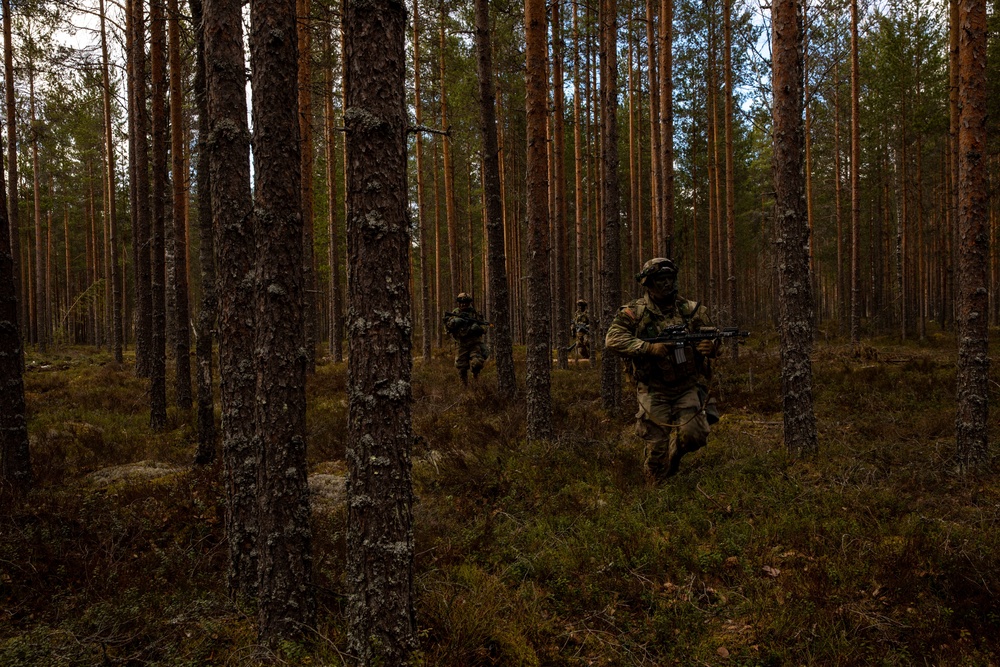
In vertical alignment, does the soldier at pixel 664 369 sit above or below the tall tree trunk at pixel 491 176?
below

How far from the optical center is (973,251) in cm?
573

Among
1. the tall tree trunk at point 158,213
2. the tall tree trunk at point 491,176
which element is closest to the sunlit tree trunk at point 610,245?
the tall tree trunk at point 491,176

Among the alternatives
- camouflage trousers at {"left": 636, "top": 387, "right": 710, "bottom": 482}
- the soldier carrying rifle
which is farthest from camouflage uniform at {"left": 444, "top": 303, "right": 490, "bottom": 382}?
camouflage trousers at {"left": 636, "top": 387, "right": 710, "bottom": 482}

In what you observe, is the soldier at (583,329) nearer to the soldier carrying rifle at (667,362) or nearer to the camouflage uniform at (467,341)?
the camouflage uniform at (467,341)

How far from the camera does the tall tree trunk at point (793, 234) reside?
6.50 meters

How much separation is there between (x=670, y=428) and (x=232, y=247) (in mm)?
4838

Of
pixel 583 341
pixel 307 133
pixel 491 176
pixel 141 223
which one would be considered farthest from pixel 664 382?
pixel 141 223

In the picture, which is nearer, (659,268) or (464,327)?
(659,268)

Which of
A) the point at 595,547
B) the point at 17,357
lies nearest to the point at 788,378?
the point at 595,547

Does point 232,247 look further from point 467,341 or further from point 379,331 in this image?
point 467,341

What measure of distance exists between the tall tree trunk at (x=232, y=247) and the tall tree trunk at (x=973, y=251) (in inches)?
283

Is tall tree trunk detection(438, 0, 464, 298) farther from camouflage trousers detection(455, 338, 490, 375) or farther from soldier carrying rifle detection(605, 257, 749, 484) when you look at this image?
soldier carrying rifle detection(605, 257, 749, 484)

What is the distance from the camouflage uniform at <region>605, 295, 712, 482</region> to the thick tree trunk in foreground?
3.75 metres

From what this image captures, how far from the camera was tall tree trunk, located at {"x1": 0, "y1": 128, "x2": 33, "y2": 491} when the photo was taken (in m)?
5.81
